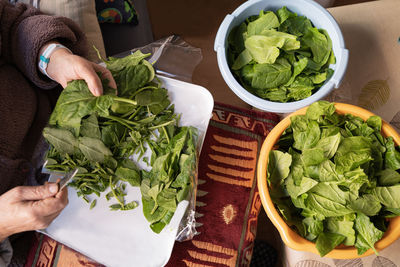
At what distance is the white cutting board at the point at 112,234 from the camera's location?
66 centimetres

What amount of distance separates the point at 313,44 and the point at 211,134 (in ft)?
1.11

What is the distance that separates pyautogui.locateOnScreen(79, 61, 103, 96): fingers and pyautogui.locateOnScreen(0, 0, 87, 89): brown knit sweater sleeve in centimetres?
14

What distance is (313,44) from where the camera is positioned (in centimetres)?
66

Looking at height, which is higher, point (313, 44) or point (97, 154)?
point (313, 44)

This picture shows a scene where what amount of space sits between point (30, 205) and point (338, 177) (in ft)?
1.91

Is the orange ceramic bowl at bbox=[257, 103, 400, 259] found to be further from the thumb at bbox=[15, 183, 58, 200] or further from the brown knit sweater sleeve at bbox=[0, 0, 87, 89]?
the brown knit sweater sleeve at bbox=[0, 0, 87, 89]

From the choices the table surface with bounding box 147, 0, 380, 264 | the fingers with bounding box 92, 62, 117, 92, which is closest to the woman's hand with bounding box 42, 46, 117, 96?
the fingers with bounding box 92, 62, 117, 92

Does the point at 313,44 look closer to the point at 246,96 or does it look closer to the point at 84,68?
the point at 246,96

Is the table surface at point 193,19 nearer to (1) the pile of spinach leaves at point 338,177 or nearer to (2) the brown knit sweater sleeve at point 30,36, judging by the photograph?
(2) the brown knit sweater sleeve at point 30,36

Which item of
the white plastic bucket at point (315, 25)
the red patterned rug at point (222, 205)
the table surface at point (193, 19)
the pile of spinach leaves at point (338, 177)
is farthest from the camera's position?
the table surface at point (193, 19)

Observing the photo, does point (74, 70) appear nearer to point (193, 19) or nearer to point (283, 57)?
point (283, 57)

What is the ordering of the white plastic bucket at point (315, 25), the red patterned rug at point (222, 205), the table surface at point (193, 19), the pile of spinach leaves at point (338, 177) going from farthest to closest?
1. the table surface at point (193, 19)
2. the red patterned rug at point (222, 205)
3. the white plastic bucket at point (315, 25)
4. the pile of spinach leaves at point (338, 177)

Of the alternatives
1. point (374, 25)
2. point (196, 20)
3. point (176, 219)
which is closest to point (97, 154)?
point (176, 219)

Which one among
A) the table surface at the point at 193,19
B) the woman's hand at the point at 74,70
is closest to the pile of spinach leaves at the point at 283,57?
the woman's hand at the point at 74,70
